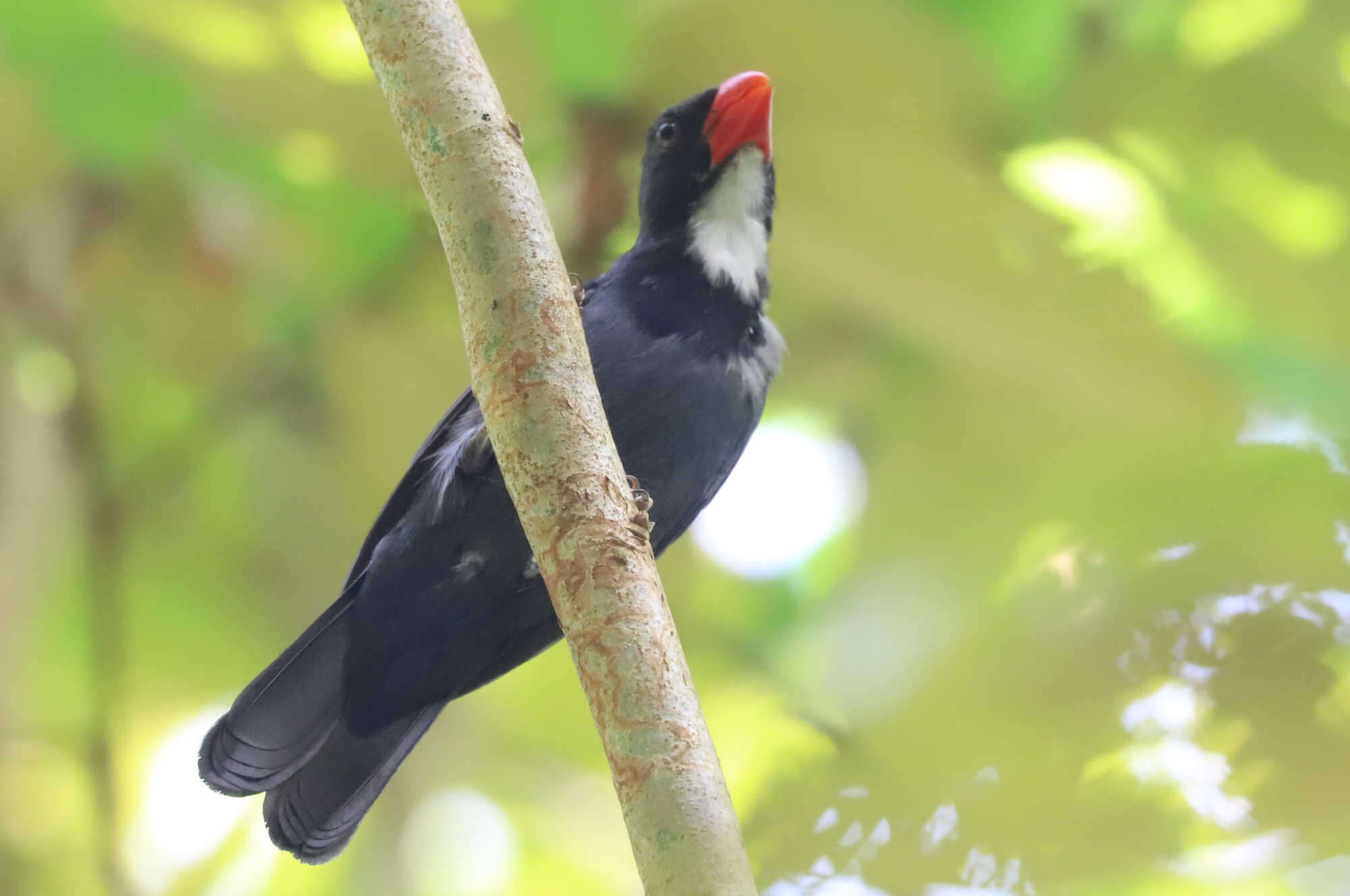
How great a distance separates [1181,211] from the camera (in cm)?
338

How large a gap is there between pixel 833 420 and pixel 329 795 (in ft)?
6.38

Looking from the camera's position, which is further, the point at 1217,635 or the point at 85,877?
the point at 85,877

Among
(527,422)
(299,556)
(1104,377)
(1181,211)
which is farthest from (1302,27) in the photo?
(299,556)

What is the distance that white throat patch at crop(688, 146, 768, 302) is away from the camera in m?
3.05

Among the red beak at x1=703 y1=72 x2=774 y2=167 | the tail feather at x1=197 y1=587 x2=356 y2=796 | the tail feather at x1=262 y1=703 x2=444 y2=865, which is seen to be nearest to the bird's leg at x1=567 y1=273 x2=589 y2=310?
the red beak at x1=703 y1=72 x2=774 y2=167

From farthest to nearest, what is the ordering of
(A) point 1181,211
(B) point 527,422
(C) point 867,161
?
(C) point 867,161 → (A) point 1181,211 → (B) point 527,422

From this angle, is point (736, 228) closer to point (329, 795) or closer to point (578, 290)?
point (578, 290)

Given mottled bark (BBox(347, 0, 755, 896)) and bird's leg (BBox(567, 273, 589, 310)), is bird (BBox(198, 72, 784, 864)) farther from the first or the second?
mottled bark (BBox(347, 0, 755, 896))

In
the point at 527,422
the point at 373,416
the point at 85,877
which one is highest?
the point at 373,416

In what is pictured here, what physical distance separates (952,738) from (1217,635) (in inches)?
27.7

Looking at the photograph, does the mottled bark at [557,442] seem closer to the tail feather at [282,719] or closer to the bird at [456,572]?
the bird at [456,572]

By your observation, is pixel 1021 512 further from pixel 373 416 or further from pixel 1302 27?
pixel 373 416

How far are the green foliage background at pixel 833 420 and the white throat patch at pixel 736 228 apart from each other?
422mm

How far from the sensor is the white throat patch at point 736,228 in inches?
120
